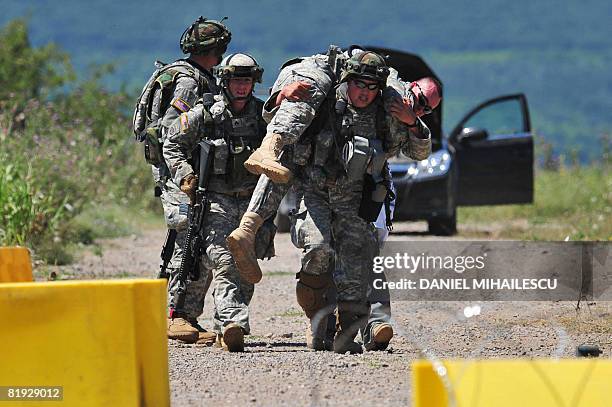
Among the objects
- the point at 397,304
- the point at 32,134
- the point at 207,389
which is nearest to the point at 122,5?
the point at 32,134

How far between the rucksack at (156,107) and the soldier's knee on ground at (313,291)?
5.07 ft

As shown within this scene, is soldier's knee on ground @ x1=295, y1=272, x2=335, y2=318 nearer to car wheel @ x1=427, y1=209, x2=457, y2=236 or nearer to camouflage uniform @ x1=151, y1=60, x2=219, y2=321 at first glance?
camouflage uniform @ x1=151, y1=60, x2=219, y2=321

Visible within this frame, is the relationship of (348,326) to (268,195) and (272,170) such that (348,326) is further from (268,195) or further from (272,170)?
(272,170)

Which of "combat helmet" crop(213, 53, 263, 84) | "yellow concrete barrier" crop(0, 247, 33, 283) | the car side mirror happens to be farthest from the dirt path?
the car side mirror

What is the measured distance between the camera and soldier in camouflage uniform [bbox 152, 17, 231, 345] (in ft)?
32.1

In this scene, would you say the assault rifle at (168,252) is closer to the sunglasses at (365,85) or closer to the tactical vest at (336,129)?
the tactical vest at (336,129)

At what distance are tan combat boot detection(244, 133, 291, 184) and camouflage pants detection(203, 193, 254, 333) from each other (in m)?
1.00

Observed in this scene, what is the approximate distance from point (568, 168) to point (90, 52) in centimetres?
2876

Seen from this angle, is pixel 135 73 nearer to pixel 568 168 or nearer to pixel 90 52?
pixel 90 52

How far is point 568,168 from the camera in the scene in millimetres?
25891

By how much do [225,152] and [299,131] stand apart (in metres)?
1.02

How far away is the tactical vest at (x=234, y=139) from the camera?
945 centimetres
